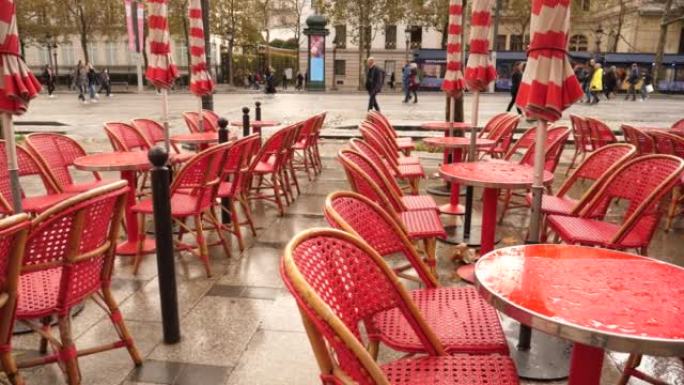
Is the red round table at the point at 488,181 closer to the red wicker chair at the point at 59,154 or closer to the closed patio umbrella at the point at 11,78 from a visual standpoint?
the closed patio umbrella at the point at 11,78

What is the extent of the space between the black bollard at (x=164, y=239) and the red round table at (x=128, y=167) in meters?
1.41

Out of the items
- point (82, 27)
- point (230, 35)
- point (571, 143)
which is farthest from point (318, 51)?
point (571, 143)

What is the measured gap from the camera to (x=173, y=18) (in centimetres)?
4203

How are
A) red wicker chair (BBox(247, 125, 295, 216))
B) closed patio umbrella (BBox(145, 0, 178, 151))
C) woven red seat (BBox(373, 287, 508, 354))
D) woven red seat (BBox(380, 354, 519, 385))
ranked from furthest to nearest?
closed patio umbrella (BBox(145, 0, 178, 151)), red wicker chair (BBox(247, 125, 295, 216)), woven red seat (BBox(373, 287, 508, 354)), woven red seat (BBox(380, 354, 519, 385))

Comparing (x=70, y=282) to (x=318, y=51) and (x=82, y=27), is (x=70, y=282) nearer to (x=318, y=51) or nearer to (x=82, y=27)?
(x=318, y=51)

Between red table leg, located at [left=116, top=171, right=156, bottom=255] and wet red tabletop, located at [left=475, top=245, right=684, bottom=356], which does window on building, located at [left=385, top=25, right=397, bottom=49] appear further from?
wet red tabletop, located at [left=475, top=245, right=684, bottom=356]

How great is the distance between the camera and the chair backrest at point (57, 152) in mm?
5188

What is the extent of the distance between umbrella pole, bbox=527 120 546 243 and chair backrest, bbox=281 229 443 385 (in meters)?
1.41

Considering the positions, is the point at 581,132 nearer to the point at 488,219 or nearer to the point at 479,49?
the point at 479,49

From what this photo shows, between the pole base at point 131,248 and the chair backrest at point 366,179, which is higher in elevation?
the chair backrest at point 366,179

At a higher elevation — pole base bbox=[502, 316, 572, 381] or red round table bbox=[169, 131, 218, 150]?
red round table bbox=[169, 131, 218, 150]

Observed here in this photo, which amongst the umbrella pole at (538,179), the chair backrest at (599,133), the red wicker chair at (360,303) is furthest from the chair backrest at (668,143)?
the red wicker chair at (360,303)

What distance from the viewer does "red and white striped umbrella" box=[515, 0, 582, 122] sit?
2.81 meters

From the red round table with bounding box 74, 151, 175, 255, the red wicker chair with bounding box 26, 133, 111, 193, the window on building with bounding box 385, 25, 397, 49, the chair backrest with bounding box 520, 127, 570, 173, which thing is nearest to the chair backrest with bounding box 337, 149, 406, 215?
the red round table with bounding box 74, 151, 175, 255
